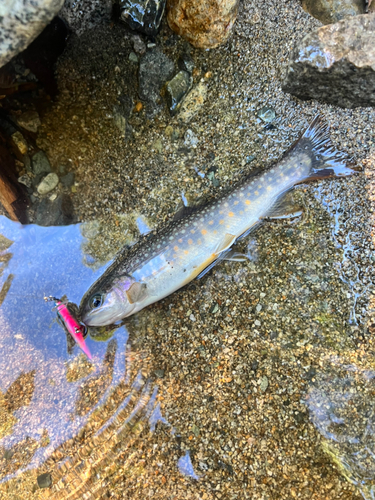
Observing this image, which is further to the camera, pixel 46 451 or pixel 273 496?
pixel 46 451

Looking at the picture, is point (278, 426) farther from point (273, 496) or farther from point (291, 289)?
point (291, 289)

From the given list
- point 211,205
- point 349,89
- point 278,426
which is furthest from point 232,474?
point 349,89

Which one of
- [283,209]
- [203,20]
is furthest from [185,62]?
[283,209]

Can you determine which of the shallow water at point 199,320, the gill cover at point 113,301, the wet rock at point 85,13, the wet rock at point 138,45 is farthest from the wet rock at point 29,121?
the gill cover at point 113,301

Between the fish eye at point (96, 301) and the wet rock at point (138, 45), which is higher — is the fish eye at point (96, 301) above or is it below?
below

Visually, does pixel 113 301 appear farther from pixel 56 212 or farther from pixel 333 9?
pixel 333 9

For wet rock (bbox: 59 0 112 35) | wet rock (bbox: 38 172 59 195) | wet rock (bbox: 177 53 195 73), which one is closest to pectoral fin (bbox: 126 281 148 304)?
wet rock (bbox: 38 172 59 195)

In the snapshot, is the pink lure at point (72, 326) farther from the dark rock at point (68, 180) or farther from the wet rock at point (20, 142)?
the wet rock at point (20, 142)
